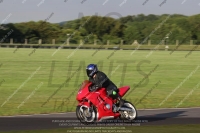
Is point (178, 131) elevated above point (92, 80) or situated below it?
below

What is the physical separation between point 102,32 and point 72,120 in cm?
8307

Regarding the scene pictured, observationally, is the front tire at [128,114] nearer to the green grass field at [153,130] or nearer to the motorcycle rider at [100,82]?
the motorcycle rider at [100,82]

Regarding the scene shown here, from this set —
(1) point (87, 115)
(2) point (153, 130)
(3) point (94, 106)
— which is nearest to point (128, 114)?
(3) point (94, 106)

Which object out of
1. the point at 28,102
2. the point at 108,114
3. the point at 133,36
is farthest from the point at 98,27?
the point at 108,114

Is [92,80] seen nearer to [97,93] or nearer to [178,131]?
[97,93]

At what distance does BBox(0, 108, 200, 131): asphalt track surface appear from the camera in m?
12.8

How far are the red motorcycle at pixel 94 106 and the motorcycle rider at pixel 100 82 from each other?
0.10 metres

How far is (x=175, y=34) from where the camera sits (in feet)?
301

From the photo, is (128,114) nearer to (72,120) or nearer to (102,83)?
(102,83)

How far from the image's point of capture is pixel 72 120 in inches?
540

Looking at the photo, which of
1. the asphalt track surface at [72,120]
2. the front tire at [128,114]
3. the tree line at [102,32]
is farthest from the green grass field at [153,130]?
the tree line at [102,32]

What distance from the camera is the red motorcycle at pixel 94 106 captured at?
1286cm

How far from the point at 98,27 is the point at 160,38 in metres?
12.3

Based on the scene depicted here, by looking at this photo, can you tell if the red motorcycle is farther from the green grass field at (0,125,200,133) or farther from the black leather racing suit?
the green grass field at (0,125,200,133)
